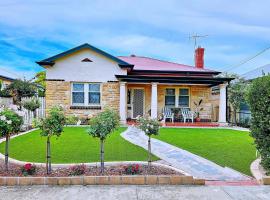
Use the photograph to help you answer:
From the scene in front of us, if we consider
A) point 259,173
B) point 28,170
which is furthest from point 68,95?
point 259,173

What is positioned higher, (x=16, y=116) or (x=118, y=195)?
(x=16, y=116)

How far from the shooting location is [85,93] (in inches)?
733

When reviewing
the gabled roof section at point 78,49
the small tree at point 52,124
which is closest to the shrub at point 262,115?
the small tree at point 52,124

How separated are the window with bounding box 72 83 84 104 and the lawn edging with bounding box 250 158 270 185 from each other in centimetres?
1350

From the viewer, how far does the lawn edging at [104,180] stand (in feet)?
17.4

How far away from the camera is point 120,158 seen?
7418 mm

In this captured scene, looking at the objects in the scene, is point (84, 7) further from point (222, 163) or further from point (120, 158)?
point (222, 163)

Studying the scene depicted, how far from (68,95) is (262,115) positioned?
47.7ft

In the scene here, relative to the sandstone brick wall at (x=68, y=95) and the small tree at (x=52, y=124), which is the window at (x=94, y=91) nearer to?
the sandstone brick wall at (x=68, y=95)

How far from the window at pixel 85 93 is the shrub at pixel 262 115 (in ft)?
44.2

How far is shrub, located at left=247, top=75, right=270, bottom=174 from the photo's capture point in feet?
19.4

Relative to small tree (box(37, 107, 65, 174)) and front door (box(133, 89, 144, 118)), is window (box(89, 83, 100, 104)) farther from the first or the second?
small tree (box(37, 107, 65, 174))

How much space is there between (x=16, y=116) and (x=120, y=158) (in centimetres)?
291

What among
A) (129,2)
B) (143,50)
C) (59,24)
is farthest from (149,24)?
(143,50)
